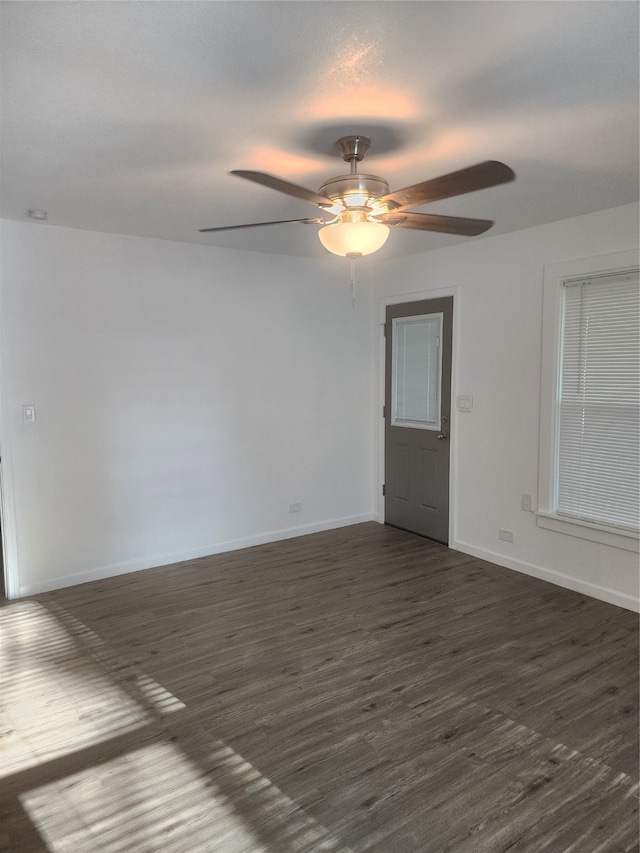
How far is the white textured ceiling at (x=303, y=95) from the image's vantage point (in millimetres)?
1500

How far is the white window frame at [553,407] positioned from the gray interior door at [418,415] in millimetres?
870

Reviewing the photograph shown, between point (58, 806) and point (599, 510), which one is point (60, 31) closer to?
point (58, 806)

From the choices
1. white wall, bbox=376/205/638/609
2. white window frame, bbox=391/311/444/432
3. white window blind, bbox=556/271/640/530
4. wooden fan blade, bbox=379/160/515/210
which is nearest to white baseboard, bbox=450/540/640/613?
white wall, bbox=376/205/638/609

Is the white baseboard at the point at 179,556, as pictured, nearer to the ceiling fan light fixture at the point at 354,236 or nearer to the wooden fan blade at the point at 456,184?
the ceiling fan light fixture at the point at 354,236

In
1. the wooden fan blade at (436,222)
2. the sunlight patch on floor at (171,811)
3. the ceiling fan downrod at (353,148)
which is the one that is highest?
the ceiling fan downrod at (353,148)

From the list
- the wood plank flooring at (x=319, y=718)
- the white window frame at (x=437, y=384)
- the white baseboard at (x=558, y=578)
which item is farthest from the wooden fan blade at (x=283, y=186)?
the white baseboard at (x=558, y=578)

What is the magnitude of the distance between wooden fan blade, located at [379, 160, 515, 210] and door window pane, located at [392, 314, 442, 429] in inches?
99.5

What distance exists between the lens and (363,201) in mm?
2217

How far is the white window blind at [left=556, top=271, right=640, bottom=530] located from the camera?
3.33 meters

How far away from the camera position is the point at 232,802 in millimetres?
1932

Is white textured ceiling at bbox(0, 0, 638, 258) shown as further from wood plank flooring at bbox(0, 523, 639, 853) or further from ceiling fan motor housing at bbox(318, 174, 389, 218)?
wood plank flooring at bbox(0, 523, 639, 853)

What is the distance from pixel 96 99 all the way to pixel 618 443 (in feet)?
10.8

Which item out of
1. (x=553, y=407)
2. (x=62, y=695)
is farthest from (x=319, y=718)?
(x=553, y=407)

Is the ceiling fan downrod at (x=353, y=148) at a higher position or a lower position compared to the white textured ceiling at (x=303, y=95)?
lower
